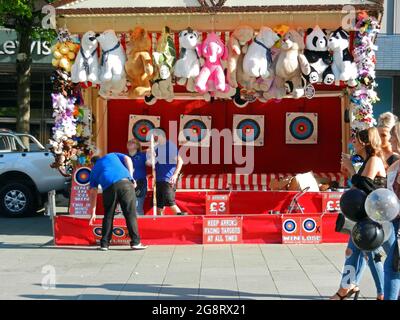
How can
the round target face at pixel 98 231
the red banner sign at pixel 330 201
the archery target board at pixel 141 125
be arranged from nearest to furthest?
1. the round target face at pixel 98 231
2. the red banner sign at pixel 330 201
3. the archery target board at pixel 141 125

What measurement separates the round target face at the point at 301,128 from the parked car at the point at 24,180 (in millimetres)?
4980

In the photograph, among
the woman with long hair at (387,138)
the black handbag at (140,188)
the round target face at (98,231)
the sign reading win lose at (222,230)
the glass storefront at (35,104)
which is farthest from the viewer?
the glass storefront at (35,104)

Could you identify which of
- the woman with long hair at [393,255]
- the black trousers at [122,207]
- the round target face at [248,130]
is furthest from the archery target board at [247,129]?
the woman with long hair at [393,255]

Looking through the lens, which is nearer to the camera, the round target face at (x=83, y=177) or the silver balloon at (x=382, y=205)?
the silver balloon at (x=382, y=205)

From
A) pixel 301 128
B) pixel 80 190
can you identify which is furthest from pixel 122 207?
pixel 301 128

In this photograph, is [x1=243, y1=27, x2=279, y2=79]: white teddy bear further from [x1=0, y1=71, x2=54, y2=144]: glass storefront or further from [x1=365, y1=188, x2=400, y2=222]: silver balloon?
[x1=0, y1=71, x2=54, y2=144]: glass storefront

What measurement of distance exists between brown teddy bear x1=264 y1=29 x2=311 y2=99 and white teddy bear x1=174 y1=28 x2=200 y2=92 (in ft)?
4.45

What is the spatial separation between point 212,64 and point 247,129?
10.6ft

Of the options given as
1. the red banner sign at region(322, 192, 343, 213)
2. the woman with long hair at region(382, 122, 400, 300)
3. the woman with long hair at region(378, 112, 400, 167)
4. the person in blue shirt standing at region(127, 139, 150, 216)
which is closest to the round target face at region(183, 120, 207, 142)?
the person in blue shirt standing at region(127, 139, 150, 216)

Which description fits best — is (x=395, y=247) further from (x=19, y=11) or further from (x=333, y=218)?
(x=19, y=11)

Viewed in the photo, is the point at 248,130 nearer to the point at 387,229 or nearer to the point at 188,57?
the point at 188,57

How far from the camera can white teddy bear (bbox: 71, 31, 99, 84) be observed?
36.6 feet

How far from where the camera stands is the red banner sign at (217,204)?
12133 mm

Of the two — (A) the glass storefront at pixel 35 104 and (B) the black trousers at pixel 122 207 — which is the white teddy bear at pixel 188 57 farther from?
(A) the glass storefront at pixel 35 104
